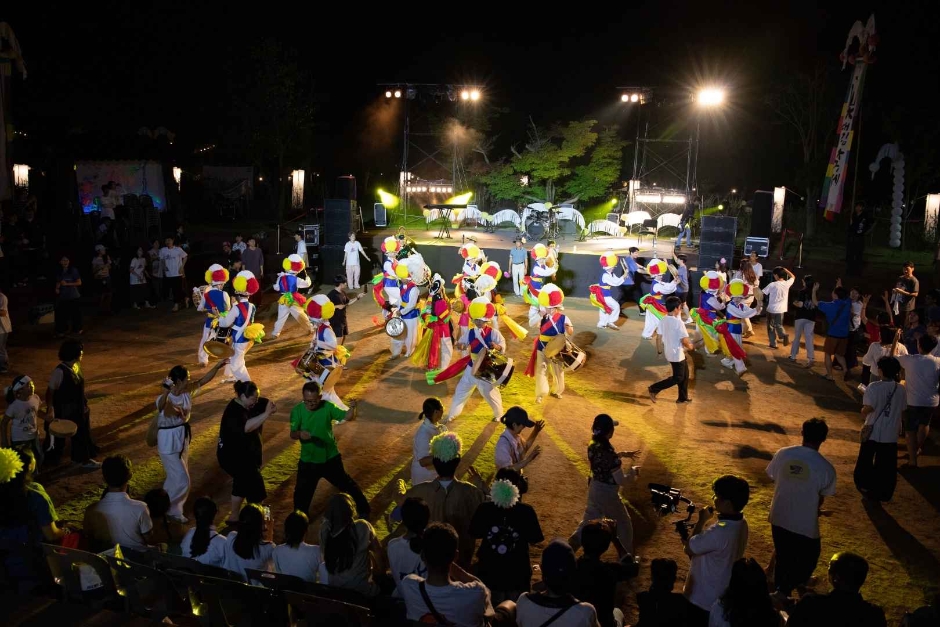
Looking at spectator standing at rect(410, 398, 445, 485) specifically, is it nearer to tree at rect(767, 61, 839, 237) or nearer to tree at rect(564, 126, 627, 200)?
tree at rect(564, 126, 627, 200)

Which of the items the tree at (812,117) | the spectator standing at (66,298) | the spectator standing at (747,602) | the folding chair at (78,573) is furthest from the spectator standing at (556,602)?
the tree at (812,117)

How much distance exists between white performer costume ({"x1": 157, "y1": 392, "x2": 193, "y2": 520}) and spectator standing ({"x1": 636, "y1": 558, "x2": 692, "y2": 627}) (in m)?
4.22

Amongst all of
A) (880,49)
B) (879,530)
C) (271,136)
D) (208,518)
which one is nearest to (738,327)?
(879,530)

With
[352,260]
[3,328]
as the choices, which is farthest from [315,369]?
[352,260]

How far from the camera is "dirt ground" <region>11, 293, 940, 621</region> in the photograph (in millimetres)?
6688

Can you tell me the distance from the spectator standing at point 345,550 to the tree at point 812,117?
27.7 m

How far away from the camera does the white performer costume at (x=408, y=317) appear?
11.7 meters

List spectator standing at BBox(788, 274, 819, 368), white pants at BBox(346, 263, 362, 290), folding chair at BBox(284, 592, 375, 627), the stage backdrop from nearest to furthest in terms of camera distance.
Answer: folding chair at BBox(284, 592, 375, 627) < spectator standing at BBox(788, 274, 819, 368) < white pants at BBox(346, 263, 362, 290) < the stage backdrop

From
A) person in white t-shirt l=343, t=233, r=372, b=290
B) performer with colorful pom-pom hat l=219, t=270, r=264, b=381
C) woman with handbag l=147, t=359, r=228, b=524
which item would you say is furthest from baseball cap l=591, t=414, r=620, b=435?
person in white t-shirt l=343, t=233, r=372, b=290

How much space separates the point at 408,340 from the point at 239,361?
325cm

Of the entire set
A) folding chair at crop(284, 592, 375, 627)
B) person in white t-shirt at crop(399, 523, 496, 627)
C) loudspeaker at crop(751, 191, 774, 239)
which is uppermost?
loudspeaker at crop(751, 191, 774, 239)

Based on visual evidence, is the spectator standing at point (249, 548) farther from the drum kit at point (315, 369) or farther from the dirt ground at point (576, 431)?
the drum kit at point (315, 369)

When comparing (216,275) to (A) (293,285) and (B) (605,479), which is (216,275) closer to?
(A) (293,285)

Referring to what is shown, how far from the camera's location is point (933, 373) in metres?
7.83
